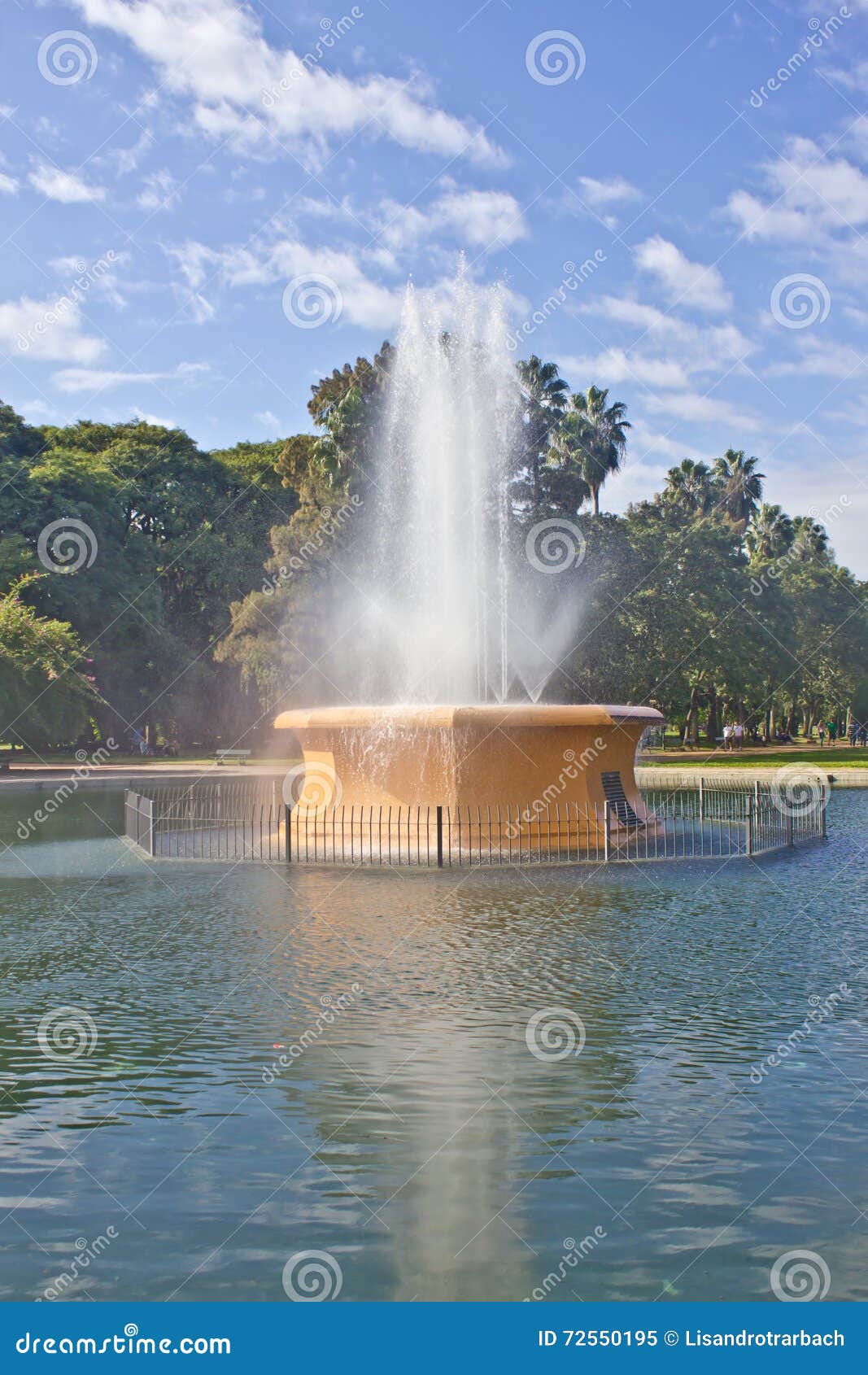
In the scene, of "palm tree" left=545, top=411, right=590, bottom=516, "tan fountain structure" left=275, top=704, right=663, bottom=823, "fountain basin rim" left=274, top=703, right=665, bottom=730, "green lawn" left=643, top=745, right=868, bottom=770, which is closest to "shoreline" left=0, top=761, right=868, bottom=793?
"green lawn" left=643, top=745, right=868, bottom=770

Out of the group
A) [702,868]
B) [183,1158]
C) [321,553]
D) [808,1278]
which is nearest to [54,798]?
[321,553]

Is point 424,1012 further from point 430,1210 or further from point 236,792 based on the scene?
point 236,792

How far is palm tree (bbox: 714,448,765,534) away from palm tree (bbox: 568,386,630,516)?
23677mm

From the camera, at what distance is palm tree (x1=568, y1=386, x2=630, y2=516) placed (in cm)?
5353

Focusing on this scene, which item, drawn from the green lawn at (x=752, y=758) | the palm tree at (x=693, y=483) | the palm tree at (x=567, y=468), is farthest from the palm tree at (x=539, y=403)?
the palm tree at (x=693, y=483)

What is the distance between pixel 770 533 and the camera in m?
82.2

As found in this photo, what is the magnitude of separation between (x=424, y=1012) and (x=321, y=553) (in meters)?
38.7

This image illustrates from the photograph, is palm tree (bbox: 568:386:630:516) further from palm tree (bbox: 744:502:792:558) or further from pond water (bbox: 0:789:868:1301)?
pond water (bbox: 0:789:868:1301)

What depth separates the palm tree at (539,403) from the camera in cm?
4741

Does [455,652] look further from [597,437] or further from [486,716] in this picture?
[597,437]

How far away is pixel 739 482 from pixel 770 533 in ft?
14.0

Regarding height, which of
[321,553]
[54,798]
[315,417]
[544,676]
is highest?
[315,417]

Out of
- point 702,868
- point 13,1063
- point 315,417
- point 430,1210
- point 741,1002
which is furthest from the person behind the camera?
point 315,417

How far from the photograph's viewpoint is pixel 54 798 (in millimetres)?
32969
